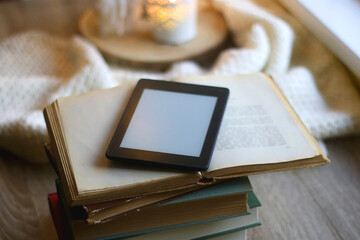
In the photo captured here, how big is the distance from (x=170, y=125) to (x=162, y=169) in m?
0.07

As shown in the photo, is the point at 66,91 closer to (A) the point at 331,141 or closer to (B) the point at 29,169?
(B) the point at 29,169

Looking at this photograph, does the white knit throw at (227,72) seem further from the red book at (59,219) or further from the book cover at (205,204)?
the book cover at (205,204)

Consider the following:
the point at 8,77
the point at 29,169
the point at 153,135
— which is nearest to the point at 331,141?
the point at 153,135

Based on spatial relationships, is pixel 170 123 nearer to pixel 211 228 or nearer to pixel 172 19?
pixel 211 228

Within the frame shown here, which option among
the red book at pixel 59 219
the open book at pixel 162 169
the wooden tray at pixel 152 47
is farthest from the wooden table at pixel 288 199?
the wooden tray at pixel 152 47

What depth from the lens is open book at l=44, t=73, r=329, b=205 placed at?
0.44m

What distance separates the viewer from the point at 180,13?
886 mm

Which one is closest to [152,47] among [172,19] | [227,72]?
[172,19]

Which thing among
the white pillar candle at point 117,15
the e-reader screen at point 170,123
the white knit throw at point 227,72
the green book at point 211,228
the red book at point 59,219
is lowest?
the green book at point 211,228

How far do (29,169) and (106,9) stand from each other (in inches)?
15.5

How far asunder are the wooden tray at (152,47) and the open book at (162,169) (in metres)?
0.32

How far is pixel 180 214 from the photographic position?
485 mm

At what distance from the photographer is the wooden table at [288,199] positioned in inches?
22.9

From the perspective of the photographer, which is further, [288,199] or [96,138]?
[288,199]
